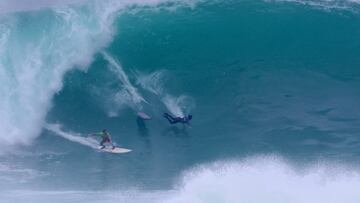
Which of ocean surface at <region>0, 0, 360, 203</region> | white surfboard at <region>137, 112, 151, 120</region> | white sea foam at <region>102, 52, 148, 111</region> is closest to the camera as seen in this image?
ocean surface at <region>0, 0, 360, 203</region>

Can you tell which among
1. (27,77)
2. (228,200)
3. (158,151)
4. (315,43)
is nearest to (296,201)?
(228,200)

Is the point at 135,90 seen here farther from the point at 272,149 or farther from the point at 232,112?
the point at 272,149

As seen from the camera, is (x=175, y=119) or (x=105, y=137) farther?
(x=175, y=119)

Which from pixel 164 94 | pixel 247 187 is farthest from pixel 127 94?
pixel 247 187

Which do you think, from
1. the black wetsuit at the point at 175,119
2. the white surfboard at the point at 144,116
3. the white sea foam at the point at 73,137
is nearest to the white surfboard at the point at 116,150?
the white sea foam at the point at 73,137

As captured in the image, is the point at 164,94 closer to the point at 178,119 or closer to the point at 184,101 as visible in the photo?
the point at 184,101

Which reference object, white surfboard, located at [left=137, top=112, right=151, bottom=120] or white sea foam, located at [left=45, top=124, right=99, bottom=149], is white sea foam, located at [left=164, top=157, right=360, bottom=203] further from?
white sea foam, located at [left=45, top=124, right=99, bottom=149]

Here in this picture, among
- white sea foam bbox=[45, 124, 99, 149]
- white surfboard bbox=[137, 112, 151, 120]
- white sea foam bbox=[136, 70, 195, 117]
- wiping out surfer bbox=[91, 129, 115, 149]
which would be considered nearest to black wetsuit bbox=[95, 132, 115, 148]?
wiping out surfer bbox=[91, 129, 115, 149]

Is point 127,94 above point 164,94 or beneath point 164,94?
above
